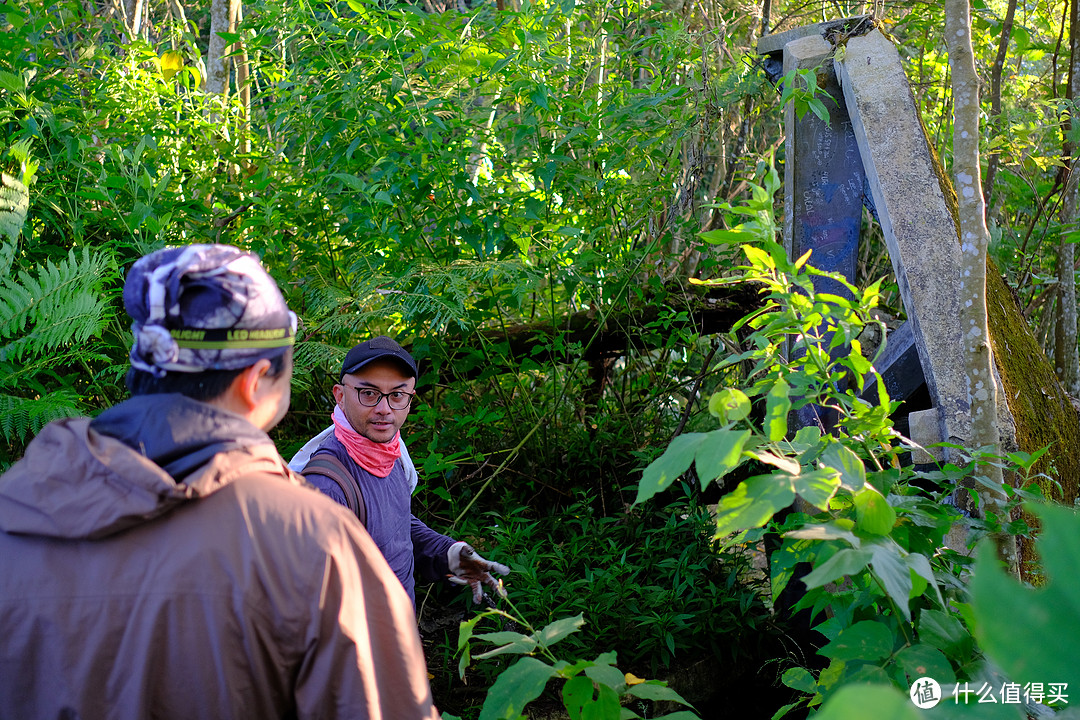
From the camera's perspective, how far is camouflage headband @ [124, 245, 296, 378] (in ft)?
4.01

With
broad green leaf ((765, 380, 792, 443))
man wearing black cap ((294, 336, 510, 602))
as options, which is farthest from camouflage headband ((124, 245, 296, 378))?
man wearing black cap ((294, 336, 510, 602))

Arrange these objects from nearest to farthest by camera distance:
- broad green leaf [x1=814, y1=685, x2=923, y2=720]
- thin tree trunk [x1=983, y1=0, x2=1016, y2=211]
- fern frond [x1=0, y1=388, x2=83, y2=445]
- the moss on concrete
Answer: broad green leaf [x1=814, y1=685, x2=923, y2=720] → the moss on concrete → fern frond [x1=0, y1=388, x2=83, y2=445] → thin tree trunk [x1=983, y1=0, x2=1016, y2=211]

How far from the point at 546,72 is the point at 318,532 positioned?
328 cm

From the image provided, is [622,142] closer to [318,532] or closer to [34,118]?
[34,118]

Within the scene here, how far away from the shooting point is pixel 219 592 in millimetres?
1146

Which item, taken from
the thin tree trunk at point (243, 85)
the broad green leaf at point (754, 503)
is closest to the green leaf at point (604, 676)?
the broad green leaf at point (754, 503)

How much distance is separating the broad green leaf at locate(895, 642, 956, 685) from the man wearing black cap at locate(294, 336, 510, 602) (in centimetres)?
125

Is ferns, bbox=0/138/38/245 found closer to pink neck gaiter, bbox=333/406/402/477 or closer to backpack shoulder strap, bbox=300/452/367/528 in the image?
pink neck gaiter, bbox=333/406/402/477

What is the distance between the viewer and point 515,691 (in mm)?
1463

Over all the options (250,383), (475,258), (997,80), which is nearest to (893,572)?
(250,383)

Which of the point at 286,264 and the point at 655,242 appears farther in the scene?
the point at 286,264

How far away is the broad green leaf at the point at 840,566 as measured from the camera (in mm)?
1306

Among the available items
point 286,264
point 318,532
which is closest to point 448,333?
point 286,264

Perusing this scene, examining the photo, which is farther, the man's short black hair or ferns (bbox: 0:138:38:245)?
ferns (bbox: 0:138:38:245)
